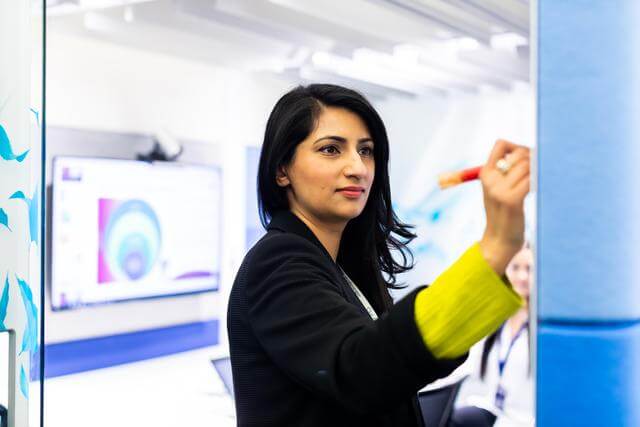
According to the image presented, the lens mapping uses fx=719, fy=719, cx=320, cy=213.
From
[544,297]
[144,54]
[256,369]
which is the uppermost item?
[144,54]

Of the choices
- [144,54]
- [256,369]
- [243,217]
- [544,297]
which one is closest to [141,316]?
[243,217]

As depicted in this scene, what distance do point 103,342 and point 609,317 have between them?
3.55 metres

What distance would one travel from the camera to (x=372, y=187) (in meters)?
1.14

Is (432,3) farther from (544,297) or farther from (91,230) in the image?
(544,297)

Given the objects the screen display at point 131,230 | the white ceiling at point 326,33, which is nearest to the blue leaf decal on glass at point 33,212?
the white ceiling at point 326,33

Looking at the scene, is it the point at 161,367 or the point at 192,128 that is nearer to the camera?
the point at 161,367

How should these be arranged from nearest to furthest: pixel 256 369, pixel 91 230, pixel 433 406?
pixel 256 369 → pixel 433 406 → pixel 91 230

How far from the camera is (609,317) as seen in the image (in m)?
0.71

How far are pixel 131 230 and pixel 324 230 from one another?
3.04m

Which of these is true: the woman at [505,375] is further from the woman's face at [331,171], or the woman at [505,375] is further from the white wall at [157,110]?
the white wall at [157,110]

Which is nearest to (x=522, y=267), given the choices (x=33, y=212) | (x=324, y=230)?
(x=324, y=230)

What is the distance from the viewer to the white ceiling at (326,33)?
329 centimetres

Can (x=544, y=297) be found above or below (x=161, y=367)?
above

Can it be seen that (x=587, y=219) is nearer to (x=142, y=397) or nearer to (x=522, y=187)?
(x=522, y=187)
